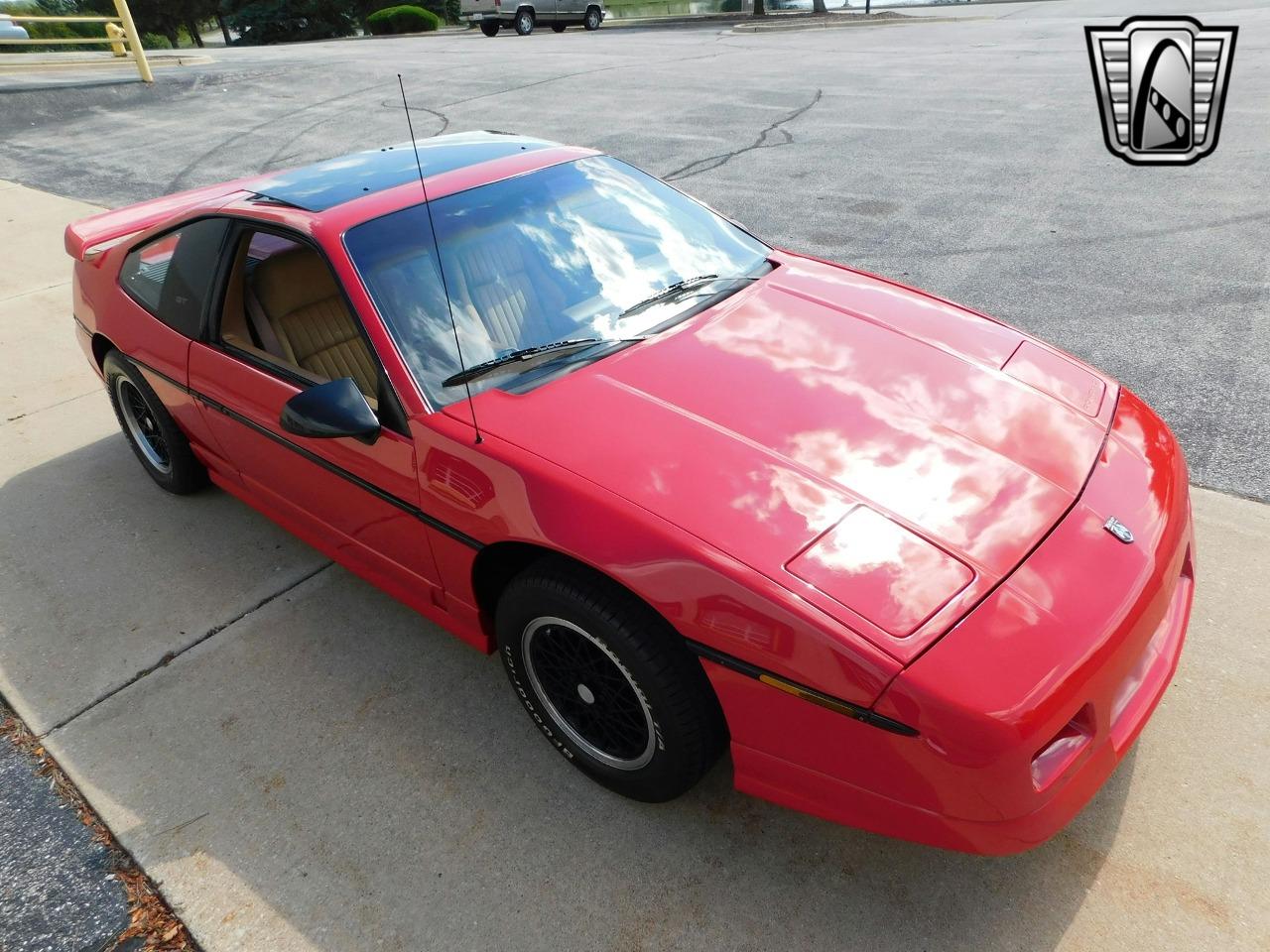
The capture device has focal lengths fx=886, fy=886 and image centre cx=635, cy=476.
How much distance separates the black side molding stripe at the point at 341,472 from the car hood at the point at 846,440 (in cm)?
33

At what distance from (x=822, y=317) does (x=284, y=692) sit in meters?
2.17

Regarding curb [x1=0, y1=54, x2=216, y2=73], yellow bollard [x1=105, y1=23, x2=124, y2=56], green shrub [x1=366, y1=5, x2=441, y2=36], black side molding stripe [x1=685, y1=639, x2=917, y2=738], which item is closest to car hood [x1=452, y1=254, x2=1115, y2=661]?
black side molding stripe [x1=685, y1=639, x2=917, y2=738]

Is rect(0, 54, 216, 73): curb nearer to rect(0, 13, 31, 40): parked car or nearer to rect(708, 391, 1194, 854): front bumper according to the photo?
rect(0, 13, 31, 40): parked car

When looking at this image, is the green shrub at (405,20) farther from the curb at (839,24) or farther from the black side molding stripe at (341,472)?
the black side molding stripe at (341,472)

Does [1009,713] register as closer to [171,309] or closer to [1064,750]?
[1064,750]

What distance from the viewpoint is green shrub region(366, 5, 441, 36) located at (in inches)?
1275

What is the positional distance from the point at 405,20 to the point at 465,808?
117ft

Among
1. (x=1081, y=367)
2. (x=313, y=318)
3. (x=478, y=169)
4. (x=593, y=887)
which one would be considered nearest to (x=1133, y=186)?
(x=1081, y=367)

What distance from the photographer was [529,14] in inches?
945

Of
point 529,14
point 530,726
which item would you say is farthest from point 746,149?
point 529,14

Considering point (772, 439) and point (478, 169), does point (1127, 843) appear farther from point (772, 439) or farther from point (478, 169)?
point (478, 169)

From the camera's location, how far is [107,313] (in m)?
3.88

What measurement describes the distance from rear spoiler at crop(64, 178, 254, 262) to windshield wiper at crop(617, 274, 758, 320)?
84.7 inches

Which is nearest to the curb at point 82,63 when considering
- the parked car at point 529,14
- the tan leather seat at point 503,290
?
the parked car at point 529,14
